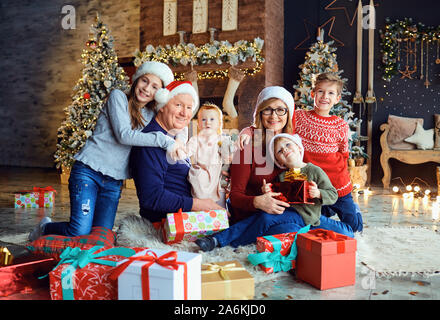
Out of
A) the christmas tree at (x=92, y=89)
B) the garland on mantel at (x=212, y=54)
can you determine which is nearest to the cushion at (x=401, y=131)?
the garland on mantel at (x=212, y=54)

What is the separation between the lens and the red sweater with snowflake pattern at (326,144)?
292cm

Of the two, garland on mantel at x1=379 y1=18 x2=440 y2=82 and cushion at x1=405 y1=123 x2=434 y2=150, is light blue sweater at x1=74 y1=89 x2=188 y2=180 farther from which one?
garland on mantel at x1=379 y1=18 x2=440 y2=82

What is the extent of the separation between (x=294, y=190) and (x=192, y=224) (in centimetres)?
64

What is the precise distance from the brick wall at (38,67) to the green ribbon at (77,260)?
25.3ft

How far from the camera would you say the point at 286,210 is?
2441 mm

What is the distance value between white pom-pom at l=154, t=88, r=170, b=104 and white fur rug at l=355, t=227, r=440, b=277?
5.05 feet

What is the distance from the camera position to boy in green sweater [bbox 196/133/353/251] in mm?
2359

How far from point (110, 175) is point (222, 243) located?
0.83 meters

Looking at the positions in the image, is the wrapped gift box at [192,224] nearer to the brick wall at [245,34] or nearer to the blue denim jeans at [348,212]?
the blue denim jeans at [348,212]

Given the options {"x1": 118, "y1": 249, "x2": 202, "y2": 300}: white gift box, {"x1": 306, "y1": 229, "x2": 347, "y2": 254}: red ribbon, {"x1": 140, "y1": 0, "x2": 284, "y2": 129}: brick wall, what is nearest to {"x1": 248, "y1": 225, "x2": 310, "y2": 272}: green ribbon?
{"x1": 306, "y1": 229, "x2": 347, "y2": 254}: red ribbon
